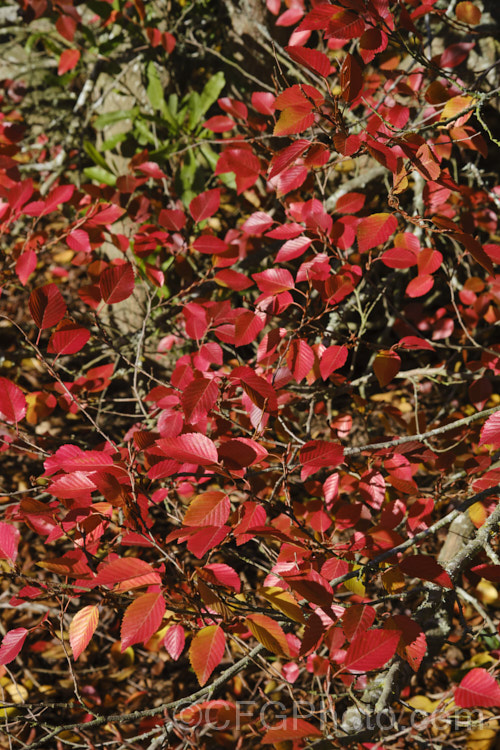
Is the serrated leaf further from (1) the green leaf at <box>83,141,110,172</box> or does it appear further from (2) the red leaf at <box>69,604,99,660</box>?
(1) the green leaf at <box>83,141,110,172</box>

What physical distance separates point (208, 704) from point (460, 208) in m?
2.00

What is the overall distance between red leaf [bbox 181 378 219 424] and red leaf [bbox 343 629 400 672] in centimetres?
51

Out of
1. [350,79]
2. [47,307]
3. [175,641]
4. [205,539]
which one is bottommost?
[175,641]

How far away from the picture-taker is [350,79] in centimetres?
103

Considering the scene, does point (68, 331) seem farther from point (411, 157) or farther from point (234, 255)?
point (411, 157)

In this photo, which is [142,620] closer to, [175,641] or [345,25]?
[175,641]

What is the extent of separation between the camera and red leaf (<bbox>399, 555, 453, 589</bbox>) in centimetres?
90

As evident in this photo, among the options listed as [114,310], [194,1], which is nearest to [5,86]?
[194,1]

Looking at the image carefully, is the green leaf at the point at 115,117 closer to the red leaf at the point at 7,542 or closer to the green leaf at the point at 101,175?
the green leaf at the point at 101,175

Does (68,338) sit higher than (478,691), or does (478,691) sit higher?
(68,338)

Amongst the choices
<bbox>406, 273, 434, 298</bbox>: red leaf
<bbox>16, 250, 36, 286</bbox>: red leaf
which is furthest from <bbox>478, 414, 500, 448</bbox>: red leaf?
<bbox>16, 250, 36, 286</bbox>: red leaf

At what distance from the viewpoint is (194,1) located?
2316 millimetres

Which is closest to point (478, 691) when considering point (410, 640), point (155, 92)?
point (410, 640)

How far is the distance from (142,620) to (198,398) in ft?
1.41
